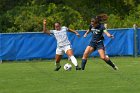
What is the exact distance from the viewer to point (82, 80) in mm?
14148

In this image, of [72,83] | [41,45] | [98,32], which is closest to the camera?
[72,83]

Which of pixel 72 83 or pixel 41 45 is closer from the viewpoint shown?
pixel 72 83

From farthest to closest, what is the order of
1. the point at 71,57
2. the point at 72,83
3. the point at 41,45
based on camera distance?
the point at 41,45, the point at 71,57, the point at 72,83

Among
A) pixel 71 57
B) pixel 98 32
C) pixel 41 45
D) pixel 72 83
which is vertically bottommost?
pixel 41 45

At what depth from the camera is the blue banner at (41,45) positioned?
2584cm

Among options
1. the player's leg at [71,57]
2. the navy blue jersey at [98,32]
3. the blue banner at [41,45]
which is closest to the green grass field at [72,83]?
the player's leg at [71,57]

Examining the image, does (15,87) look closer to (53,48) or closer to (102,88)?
(102,88)

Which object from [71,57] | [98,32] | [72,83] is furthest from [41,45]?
A: [72,83]

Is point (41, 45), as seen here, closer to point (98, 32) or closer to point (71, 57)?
point (71, 57)

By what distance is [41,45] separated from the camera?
26.3 m

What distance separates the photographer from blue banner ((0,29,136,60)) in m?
25.8

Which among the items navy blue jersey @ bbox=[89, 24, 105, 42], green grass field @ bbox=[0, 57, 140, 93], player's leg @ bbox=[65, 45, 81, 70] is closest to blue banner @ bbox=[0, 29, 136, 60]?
player's leg @ bbox=[65, 45, 81, 70]

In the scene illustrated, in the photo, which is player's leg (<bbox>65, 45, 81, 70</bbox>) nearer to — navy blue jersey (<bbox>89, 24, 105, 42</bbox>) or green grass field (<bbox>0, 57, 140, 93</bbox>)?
navy blue jersey (<bbox>89, 24, 105, 42</bbox>)

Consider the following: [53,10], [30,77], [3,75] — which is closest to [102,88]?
[30,77]
